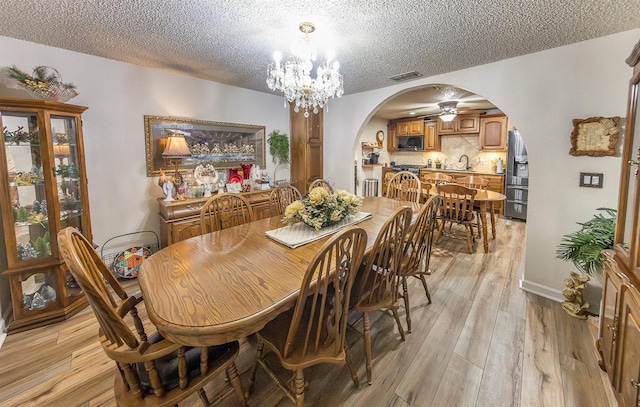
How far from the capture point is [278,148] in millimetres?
4355

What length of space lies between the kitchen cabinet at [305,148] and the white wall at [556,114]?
2.30 m

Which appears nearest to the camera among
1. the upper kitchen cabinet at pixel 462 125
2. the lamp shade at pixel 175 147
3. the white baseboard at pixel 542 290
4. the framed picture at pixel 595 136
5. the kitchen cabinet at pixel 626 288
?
the kitchen cabinet at pixel 626 288

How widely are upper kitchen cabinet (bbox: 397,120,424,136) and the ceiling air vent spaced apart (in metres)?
3.71

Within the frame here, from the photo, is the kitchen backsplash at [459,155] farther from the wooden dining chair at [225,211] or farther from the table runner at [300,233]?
the wooden dining chair at [225,211]

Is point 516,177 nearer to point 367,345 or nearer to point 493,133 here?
point 493,133

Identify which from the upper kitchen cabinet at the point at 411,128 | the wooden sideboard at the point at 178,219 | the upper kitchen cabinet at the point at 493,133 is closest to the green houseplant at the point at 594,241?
the wooden sideboard at the point at 178,219

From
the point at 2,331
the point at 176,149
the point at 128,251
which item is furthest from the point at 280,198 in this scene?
the point at 2,331

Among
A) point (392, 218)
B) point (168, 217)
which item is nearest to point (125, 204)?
point (168, 217)

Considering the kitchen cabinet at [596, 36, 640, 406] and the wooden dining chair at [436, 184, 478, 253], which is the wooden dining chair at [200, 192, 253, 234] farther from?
the wooden dining chair at [436, 184, 478, 253]

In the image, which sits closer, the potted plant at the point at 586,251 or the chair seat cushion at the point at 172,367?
the chair seat cushion at the point at 172,367

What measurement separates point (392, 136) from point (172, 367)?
737 cm

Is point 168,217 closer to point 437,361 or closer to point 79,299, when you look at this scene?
point 79,299

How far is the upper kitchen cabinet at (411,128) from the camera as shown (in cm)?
688

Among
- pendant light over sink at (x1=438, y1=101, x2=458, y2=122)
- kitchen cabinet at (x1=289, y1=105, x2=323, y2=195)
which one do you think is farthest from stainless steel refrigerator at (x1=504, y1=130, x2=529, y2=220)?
kitchen cabinet at (x1=289, y1=105, x2=323, y2=195)
